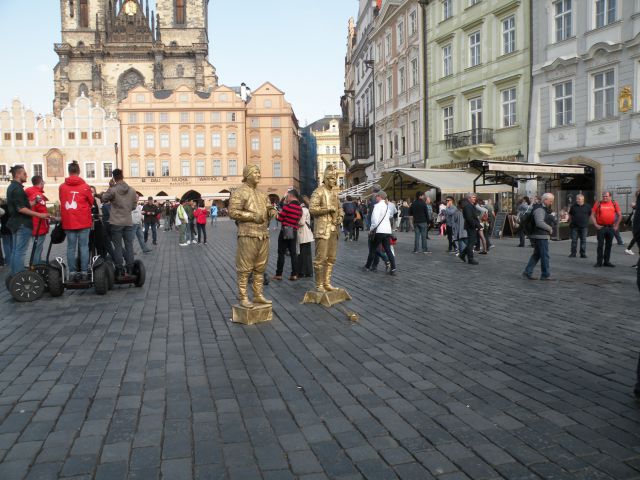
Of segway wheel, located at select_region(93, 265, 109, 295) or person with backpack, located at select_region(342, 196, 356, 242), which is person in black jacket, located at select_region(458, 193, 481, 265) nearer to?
segway wheel, located at select_region(93, 265, 109, 295)

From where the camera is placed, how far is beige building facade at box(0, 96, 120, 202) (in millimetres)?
72312

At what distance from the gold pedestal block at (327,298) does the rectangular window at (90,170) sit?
231 feet

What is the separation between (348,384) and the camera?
4.66m

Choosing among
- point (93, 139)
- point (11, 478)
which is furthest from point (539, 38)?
point (93, 139)

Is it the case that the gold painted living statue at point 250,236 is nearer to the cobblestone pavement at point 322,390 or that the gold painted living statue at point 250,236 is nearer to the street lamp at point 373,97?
the cobblestone pavement at point 322,390

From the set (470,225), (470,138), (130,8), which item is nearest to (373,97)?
→ (470,138)

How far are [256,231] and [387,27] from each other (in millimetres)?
38055

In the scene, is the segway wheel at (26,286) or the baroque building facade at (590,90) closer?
the segway wheel at (26,286)

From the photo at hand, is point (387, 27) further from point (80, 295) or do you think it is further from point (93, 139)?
point (93, 139)

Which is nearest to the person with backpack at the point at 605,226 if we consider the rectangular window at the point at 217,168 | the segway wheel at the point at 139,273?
the segway wheel at the point at 139,273

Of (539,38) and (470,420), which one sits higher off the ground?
(539,38)

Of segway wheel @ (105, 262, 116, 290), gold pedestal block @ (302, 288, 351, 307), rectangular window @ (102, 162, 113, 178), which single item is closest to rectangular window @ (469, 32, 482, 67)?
gold pedestal block @ (302, 288, 351, 307)

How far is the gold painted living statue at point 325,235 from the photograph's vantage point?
844 cm

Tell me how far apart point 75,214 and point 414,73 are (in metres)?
31.0
